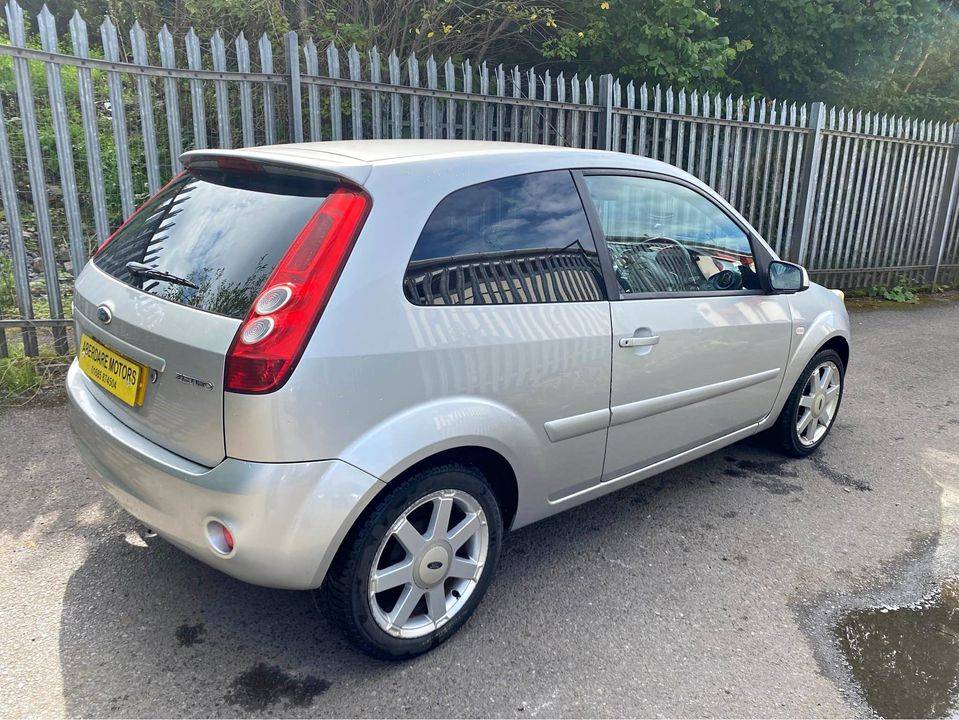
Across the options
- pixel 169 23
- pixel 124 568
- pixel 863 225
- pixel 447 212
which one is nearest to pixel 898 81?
pixel 863 225

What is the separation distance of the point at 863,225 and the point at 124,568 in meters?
8.98

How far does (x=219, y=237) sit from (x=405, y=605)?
134 centimetres

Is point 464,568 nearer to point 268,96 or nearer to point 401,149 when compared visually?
point 401,149

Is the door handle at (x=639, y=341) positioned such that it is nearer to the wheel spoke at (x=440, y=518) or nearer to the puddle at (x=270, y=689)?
the wheel spoke at (x=440, y=518)

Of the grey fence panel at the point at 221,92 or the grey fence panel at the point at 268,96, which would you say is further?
the grey fence panel at the point at 268,96

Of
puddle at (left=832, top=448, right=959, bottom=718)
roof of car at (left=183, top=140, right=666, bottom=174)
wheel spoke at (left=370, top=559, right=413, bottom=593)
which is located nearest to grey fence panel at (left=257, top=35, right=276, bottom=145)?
roof of car at (left=183, top=140, right=666, bottom=174)

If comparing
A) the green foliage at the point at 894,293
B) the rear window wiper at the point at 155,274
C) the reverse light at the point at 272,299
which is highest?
the reverse light at the point at 272,299

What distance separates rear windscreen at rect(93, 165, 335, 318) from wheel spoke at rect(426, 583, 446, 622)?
111 cm

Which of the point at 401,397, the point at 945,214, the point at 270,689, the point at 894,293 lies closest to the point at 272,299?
the point at 401,397

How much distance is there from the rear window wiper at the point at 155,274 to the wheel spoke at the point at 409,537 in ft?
3.23

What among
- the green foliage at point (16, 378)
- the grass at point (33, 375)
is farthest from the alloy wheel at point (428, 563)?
the green foliage at point (16, 378)

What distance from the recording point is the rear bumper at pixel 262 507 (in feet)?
6.81

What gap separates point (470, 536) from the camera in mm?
2564

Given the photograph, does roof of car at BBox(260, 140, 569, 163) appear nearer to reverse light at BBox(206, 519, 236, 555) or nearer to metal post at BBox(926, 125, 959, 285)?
reverse light at BBox(206, 519, 236, 555)
